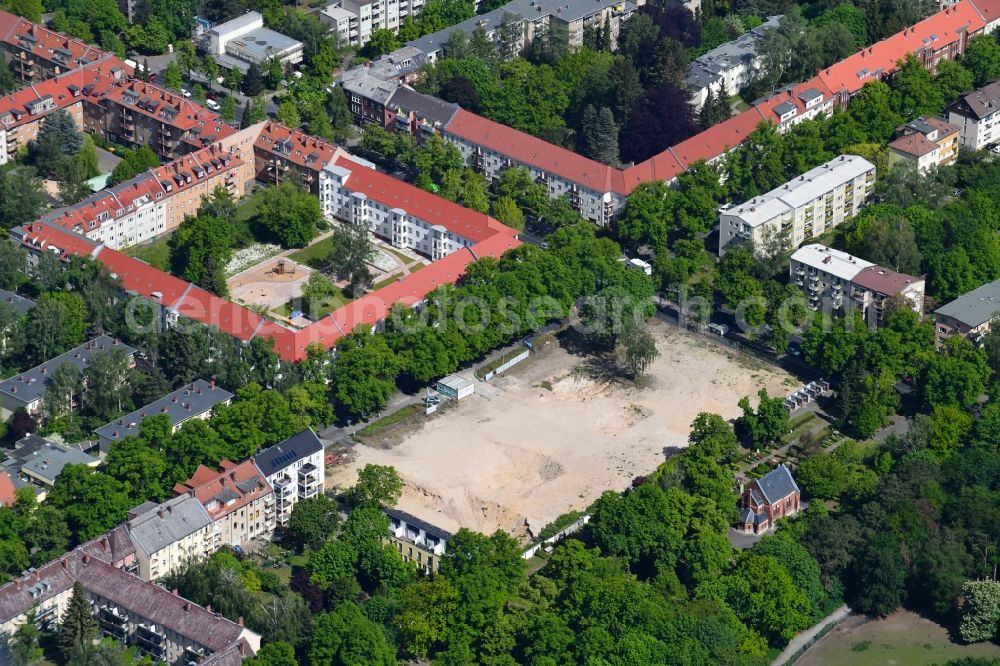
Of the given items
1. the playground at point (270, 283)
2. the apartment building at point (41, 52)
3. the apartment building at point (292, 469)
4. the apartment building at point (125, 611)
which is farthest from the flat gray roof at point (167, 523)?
the apartment building at point (41, 52)

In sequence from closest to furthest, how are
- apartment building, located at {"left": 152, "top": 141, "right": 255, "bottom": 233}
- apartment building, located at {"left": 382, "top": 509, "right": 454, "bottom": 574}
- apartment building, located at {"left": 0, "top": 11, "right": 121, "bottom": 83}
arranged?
apartment building, located at {"left": 382, "top": 509, "right": 454, "bottom": 574}
apartment building, located at {"left": 152, "top": 141, "right": 255, "bottom": 233}
apartment building, located at {"left": 0, "top": 11, "right": 121, "bottom": 83}

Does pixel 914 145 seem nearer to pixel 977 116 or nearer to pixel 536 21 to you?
pixel 977 116

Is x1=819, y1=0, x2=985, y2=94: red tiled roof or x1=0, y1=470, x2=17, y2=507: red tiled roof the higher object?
x1=819, y1=0, x2=985, y2=94: red tiled roof

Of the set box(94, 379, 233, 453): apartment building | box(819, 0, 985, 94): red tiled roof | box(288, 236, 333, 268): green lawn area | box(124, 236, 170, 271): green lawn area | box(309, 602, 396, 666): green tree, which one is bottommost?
box(288, 236, 333, 268): green lawn area

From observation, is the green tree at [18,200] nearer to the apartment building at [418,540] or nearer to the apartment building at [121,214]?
the apartment building at [121,214]

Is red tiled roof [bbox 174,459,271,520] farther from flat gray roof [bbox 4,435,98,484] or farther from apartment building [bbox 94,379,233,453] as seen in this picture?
flat gray roof [bbox 4,435,98,484]

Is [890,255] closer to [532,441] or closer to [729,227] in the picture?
[729,227]

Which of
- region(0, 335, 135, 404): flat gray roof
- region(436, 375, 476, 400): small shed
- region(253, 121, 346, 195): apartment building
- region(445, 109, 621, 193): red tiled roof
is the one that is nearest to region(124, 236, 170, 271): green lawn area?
region(253, 121, 346, 195): apartment building
